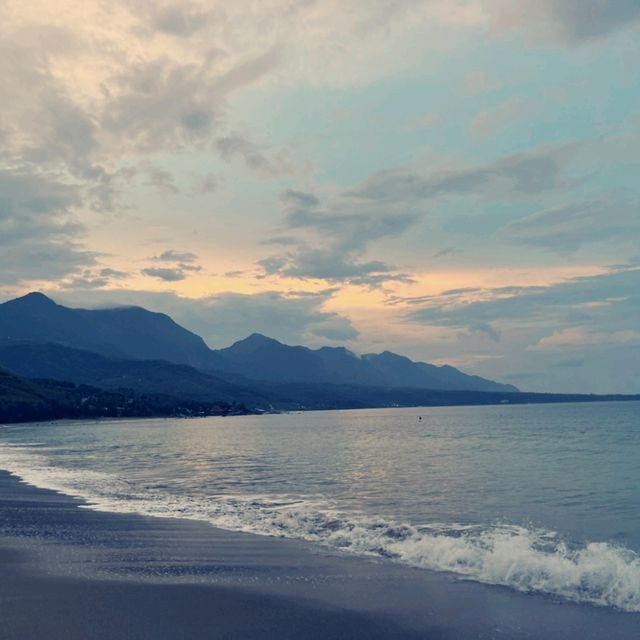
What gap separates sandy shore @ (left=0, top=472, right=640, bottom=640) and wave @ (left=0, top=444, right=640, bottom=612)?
1490mm

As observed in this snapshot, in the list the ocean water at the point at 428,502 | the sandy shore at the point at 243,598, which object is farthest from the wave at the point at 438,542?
the sandy shore at the point at 243,598

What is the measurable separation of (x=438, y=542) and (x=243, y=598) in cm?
1046

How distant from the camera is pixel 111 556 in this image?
24.3 metres

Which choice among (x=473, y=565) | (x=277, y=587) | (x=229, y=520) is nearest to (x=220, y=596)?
(x=277, y=587)

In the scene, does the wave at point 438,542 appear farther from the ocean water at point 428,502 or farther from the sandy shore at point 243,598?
the sandy shore at point 243,598

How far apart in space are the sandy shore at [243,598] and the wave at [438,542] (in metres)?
1.49

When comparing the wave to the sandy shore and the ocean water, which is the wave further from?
the sandy shore

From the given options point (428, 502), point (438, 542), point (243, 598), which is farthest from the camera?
point (428, 502)

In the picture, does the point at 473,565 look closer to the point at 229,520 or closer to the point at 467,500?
the point at 229,520

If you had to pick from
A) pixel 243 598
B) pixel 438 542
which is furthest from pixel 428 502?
pixel 243 598

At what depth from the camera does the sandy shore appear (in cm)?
1620

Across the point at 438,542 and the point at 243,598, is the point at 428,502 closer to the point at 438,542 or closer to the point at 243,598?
the point at 438,542

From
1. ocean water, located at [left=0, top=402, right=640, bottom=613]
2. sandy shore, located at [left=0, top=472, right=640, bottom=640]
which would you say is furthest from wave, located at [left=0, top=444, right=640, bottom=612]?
sandy shore, located at [left=0, top=472, right=640, bottom=640]

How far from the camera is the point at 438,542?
87.4 ft
